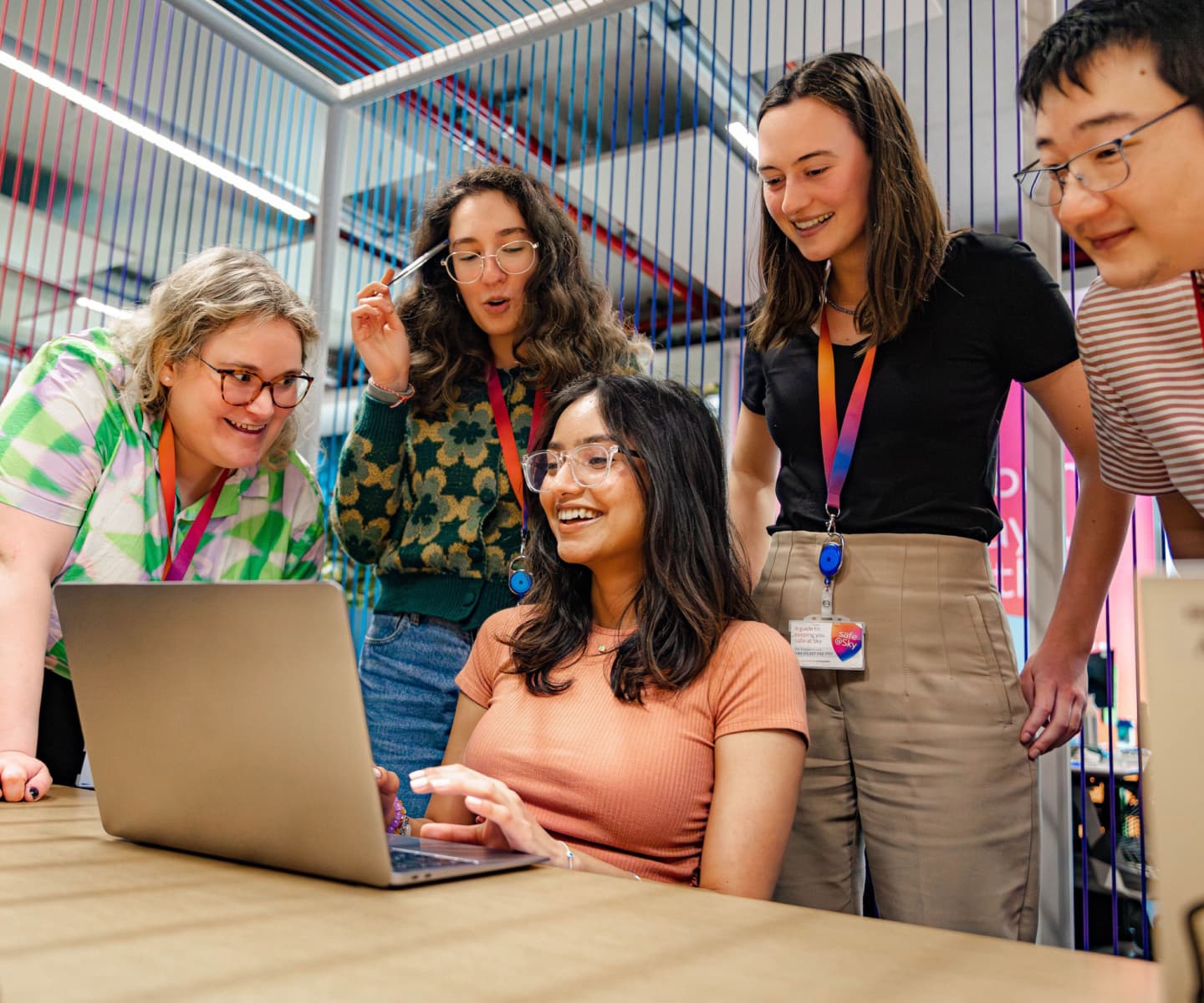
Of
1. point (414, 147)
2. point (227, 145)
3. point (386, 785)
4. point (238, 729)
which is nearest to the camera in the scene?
point (238, 729)

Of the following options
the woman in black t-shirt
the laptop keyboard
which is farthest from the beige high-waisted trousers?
the laptop keyboard

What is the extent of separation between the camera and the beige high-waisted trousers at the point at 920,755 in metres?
1.55

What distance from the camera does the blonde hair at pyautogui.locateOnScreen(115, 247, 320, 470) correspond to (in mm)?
1915

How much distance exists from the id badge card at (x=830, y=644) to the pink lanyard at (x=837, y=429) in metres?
0.16

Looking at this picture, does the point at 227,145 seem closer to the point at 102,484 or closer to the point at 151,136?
the point at 151,136

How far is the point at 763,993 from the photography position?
24.9 inches

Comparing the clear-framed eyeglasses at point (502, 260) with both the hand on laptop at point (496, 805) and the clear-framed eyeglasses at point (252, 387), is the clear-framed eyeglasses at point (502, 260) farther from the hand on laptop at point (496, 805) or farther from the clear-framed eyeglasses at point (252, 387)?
the hand on laptop at point (496, 805)

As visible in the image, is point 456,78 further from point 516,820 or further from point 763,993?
point 763,993

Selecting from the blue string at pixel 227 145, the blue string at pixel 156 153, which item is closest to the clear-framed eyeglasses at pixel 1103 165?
the blue string at pixel 156 153

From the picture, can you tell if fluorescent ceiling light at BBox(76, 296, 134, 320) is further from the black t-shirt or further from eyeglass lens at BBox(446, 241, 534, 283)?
the black t-shirt

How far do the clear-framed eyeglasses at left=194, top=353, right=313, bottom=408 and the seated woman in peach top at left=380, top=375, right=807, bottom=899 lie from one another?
485 mm

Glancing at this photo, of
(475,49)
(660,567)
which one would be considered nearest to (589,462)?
(660,567)

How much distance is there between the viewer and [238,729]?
0.95 meters

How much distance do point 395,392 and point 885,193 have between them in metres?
0.95
